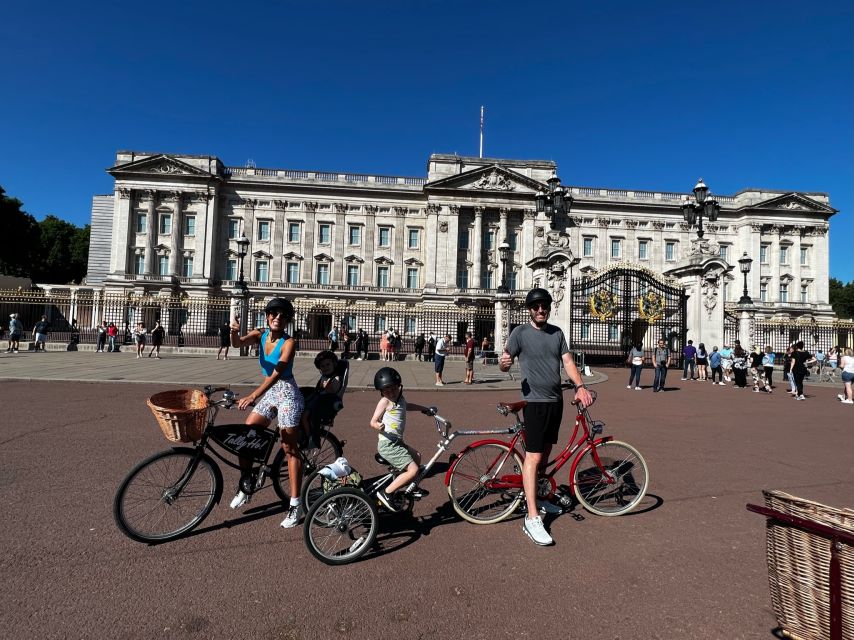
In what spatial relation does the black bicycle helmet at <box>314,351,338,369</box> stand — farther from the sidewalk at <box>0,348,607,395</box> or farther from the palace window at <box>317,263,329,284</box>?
the palace window at <box>317,263,329,284</box>

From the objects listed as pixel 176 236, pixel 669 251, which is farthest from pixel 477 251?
pixel 176 236

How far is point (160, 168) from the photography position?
45.6 metres

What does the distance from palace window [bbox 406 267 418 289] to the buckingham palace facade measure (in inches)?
4.4

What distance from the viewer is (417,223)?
49.4 metres

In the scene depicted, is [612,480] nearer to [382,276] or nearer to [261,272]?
[382,276]

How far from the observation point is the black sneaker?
343 centimetres

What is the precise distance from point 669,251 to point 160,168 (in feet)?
182

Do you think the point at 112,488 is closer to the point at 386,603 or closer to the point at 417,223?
the point at 386,603

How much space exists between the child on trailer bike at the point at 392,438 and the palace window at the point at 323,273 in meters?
46.6

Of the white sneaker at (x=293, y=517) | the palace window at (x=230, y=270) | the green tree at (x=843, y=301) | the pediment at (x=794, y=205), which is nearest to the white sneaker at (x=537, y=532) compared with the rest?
the white sneaker at (x=293, y=517)

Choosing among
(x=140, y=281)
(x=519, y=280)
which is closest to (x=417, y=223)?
(x=519, y=280)

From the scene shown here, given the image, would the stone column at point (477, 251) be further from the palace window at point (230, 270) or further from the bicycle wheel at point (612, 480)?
the bicycle wheel at point (612, 480)

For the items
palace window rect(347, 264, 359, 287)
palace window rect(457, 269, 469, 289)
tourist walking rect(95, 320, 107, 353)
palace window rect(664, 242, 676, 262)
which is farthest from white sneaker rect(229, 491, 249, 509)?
palace window rect(664, 242, 676, 262)

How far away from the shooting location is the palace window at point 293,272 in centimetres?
4831
